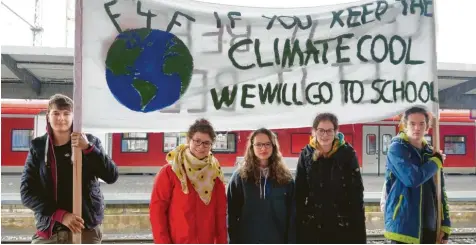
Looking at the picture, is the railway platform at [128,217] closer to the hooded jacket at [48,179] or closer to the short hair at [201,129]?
the hooded jacket at [48,179]

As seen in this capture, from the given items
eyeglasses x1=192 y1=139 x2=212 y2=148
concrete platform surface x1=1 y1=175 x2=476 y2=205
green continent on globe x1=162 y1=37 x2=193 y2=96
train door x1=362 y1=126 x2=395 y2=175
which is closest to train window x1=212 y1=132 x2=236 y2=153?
concrete platform surface x1=1 y1=175 x2=476 y2=205

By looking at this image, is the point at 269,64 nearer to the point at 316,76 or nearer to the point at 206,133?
the point at 316,76

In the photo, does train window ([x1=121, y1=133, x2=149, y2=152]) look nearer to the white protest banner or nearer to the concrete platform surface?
the concrete platform surface

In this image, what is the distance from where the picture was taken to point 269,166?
265 centimetres

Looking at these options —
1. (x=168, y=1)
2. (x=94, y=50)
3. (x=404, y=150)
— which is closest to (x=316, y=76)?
(x=404, y=150)

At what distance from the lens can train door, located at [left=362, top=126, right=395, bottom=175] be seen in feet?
50.8

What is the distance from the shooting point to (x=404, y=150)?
2727 millimetres

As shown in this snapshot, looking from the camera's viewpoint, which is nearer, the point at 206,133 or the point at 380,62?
the point at 206,133

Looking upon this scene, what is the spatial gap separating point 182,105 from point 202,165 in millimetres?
474

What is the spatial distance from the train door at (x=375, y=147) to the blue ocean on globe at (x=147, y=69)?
13575 millimetres

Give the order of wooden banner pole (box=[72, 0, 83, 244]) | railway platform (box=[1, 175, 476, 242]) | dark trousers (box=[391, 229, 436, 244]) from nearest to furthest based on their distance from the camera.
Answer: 1. wooden banner pole (box=[72, 0, 83, 244])
2. dark trousers (box=[391, 229, 436, 244])
3. railway platform (box=[1, 175, 476, 242])

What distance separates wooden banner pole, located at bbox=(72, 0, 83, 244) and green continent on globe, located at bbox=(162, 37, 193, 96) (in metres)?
0.54

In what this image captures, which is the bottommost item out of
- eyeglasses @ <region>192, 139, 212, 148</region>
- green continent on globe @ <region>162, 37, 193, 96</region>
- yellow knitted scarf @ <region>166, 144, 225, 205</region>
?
yellow knitted scarf @ <region>166, 144, 225, 205</region>

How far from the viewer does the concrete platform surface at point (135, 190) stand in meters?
7.82
